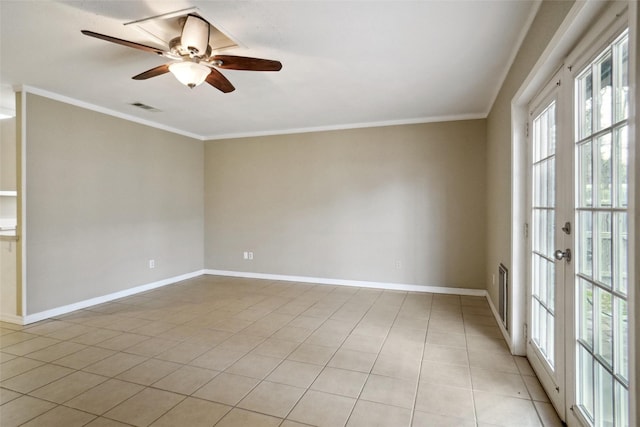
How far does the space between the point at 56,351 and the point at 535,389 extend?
381cm

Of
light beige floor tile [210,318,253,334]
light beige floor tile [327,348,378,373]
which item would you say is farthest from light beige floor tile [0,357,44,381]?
light beige floor tile [327,348,378,373]

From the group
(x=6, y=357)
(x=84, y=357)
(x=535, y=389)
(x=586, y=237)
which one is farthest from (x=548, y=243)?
(x=6, y=357)

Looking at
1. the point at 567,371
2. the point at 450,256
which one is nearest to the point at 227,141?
the point at 450,256

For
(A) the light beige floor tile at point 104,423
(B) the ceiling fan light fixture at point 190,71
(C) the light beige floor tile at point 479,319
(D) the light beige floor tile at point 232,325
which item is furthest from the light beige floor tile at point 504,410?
(B) the ceiling fan light fixture at point 190,71

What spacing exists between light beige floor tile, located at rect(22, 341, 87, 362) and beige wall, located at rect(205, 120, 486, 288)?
118 inches

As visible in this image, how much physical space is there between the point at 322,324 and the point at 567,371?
7.14ft

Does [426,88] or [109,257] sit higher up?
[426,88]

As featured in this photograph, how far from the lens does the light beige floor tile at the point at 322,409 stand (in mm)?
1898

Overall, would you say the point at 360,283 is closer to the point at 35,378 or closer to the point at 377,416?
the point at 377,416

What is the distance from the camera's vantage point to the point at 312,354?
278 centimetres

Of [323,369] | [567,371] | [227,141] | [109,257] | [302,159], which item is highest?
[227,141]

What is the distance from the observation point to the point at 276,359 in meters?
2.68

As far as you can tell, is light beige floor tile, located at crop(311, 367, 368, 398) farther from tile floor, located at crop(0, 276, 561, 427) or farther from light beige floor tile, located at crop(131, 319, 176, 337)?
light beige floor tile, located at crop(131, 319, 176, 337)

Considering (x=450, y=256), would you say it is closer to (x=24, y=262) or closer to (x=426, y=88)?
(x=426, y=88)
